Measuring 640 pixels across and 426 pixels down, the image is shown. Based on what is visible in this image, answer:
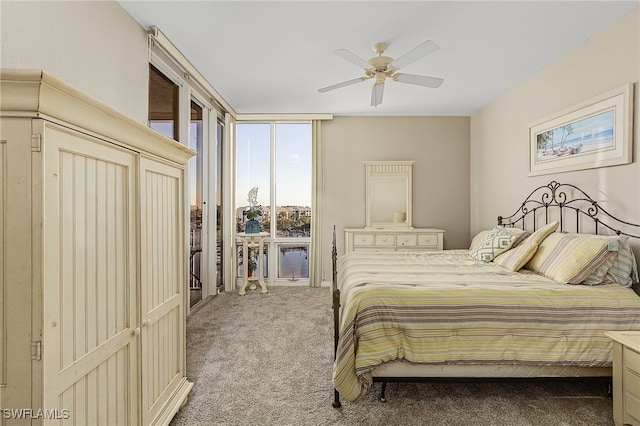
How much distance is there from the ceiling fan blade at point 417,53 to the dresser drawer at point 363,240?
2482 mm

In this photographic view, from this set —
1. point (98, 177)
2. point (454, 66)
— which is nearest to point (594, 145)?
point (454, 66)

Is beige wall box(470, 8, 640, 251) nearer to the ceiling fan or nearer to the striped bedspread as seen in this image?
the striped bedspread

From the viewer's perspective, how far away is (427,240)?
459 cm

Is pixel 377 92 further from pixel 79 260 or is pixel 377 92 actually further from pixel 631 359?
pixel 79 260

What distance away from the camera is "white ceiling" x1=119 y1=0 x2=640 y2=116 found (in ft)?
7.51

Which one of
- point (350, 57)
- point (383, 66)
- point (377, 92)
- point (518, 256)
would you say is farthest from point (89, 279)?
point (518, 256)

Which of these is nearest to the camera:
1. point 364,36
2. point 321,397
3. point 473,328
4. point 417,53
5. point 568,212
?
point 473,328

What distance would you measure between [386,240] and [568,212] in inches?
84.0

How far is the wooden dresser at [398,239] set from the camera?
180 inches

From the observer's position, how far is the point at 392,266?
111 inches

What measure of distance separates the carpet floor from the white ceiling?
99.5 inches

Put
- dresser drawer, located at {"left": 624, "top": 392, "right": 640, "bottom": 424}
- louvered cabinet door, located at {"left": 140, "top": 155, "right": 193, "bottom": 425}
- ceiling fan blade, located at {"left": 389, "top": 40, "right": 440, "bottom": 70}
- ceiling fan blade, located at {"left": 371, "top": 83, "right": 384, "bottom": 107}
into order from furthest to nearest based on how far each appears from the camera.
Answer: ceiling fan blade, located at {"left": 371, "top": 83, "right": 384, "bottom": 107}, ceiling fan blade, located at {"left": 389, "top": 40, "right": 440, "bottom": 70}, dresser drawer, located at {"left": 624, "top": 392, "right": 640, "bottom": 424}, louvered cabinet door, located at {"left": 140, "top": 155, "right": 193, "bottom": 425}

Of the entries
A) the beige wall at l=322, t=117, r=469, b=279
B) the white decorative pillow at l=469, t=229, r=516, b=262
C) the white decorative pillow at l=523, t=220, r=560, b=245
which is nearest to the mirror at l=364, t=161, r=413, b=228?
the beige wall at l=322, t=117, r=469, b=279

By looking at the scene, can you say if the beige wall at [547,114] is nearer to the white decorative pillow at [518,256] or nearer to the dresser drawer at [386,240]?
the white decorative pillow at [518,256]
